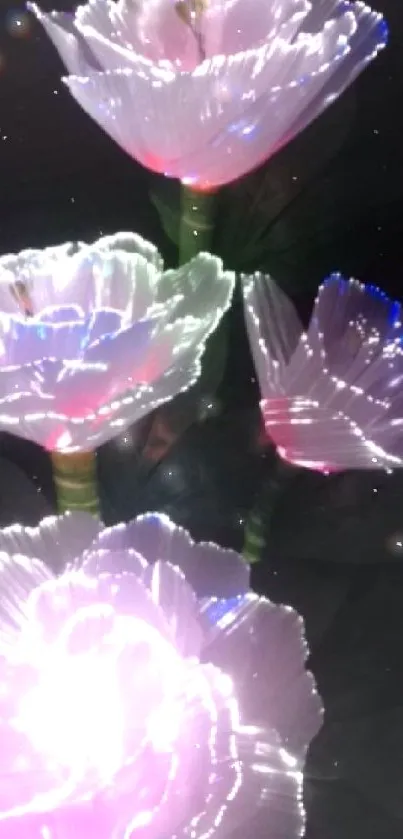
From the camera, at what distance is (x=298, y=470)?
0.39 meters

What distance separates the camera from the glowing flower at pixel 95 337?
0.89 feet

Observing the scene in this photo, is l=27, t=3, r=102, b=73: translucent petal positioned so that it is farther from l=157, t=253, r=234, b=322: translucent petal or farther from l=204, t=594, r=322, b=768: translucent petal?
l=204, t=594, r=322, b=768: translucent petal

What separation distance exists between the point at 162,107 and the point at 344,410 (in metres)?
0.12

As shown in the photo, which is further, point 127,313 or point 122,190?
point 122,190

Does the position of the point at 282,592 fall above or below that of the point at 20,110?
below

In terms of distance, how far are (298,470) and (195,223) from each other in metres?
0.12

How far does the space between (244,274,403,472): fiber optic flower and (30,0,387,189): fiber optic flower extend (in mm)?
54

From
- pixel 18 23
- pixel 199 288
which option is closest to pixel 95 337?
pixel 199 288

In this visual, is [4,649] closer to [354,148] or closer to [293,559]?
[293,559]

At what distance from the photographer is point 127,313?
0.30 m

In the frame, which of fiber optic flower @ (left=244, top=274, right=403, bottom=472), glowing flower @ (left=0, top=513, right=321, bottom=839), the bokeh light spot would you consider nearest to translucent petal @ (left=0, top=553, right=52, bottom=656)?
glowing flower @ (left=0, top=513, right=321, bottom=839)

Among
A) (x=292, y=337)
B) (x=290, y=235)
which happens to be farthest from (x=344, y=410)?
(x=290, y=235)

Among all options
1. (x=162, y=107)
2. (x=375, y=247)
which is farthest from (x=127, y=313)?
(x=375, y=247)

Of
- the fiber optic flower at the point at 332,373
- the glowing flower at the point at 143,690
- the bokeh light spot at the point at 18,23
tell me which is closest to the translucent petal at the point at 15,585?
the glowing flower at the point at 143,690
